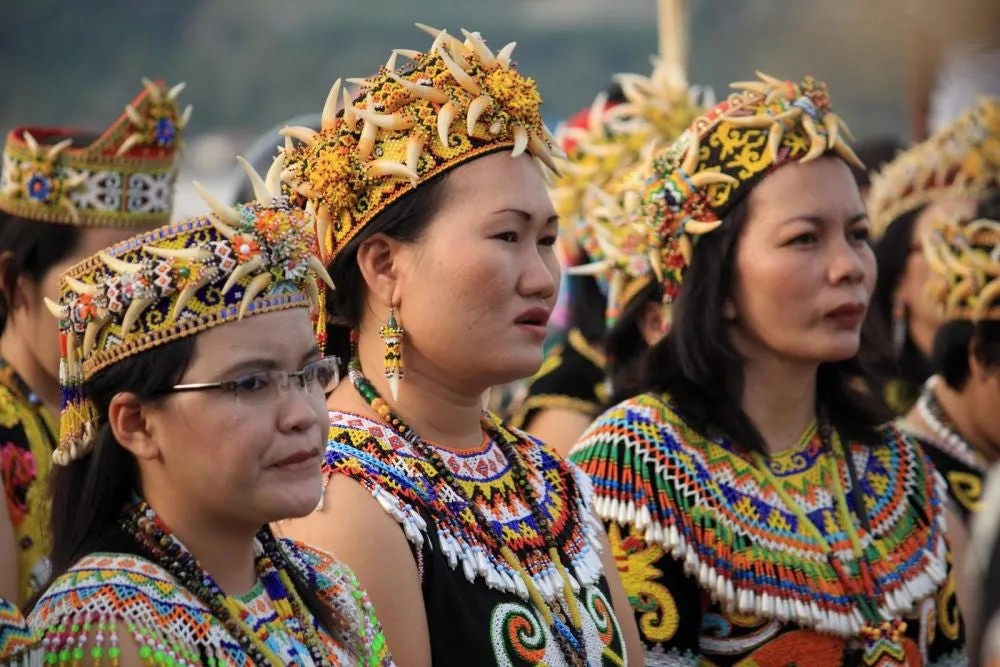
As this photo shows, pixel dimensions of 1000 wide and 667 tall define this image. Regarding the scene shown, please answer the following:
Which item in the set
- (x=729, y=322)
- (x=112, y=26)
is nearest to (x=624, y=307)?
(x=729, y=322)

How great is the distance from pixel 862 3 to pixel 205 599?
9.10 metres

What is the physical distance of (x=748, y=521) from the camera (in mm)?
3748

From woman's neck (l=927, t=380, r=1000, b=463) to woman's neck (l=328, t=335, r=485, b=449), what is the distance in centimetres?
237

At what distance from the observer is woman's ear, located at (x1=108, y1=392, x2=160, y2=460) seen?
98.1 inches

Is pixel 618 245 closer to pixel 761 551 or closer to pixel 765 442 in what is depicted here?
pixel 765 442

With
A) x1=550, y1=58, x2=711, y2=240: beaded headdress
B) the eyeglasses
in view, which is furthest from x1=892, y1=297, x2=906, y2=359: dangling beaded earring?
the eyeglasses

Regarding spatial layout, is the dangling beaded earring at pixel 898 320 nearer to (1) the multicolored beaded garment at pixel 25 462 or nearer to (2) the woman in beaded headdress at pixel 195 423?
(1) the multicolored beaded garment at pixel 25 462

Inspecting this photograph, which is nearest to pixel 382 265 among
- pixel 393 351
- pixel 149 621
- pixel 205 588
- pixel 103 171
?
pixel 393 351

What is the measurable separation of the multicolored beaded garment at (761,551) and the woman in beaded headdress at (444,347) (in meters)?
0.42

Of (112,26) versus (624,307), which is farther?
(112,26)

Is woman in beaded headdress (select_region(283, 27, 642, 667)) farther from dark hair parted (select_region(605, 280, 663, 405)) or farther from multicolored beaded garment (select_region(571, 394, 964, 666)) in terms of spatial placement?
dark hair parted (select_region(605, 280, 663, 405))

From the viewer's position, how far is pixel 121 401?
2.49 metres

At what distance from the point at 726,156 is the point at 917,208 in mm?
2660

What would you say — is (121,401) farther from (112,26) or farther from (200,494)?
(112,26)
